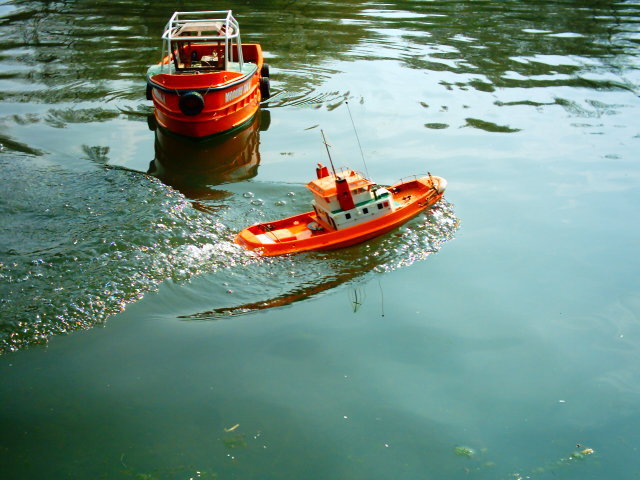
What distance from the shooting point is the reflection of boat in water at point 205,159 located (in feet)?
46.7

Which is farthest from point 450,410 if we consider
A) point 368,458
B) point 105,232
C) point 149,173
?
point 149,173

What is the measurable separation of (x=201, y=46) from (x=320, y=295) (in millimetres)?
11754

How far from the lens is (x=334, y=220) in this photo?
37.7ft

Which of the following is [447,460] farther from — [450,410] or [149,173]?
[149,173]

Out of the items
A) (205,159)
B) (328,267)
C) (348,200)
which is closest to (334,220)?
(348,200)

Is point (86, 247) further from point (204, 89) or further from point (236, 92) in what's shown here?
point (236, 92)

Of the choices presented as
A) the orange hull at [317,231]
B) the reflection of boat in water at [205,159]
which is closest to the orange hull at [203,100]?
the reflection of boat in water at [205,159]

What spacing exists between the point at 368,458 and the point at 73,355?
4.16 m

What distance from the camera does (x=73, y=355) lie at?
9.11 m

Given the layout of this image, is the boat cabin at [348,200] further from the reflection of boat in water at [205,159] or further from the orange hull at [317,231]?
the reflection of boat in water at [205,159]

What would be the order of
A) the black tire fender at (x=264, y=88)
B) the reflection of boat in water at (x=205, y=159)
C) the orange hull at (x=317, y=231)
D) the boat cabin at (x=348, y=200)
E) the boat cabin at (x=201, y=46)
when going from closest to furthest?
the orange hull at (x=317, y=231) → the boat cabin at (x=348, y=200) → the reflection of boat in water at (x=205, y=159) → the boat cabin at (x=201, y=46) → the black tire fender at (x=264, y=88)

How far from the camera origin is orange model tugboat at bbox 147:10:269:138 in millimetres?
15352

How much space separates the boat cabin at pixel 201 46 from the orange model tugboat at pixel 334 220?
6.21 meters

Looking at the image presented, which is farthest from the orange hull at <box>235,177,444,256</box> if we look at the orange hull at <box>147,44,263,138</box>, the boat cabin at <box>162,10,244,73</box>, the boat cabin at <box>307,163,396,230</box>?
the boat cabin at <box>162,10,244,73</box>
